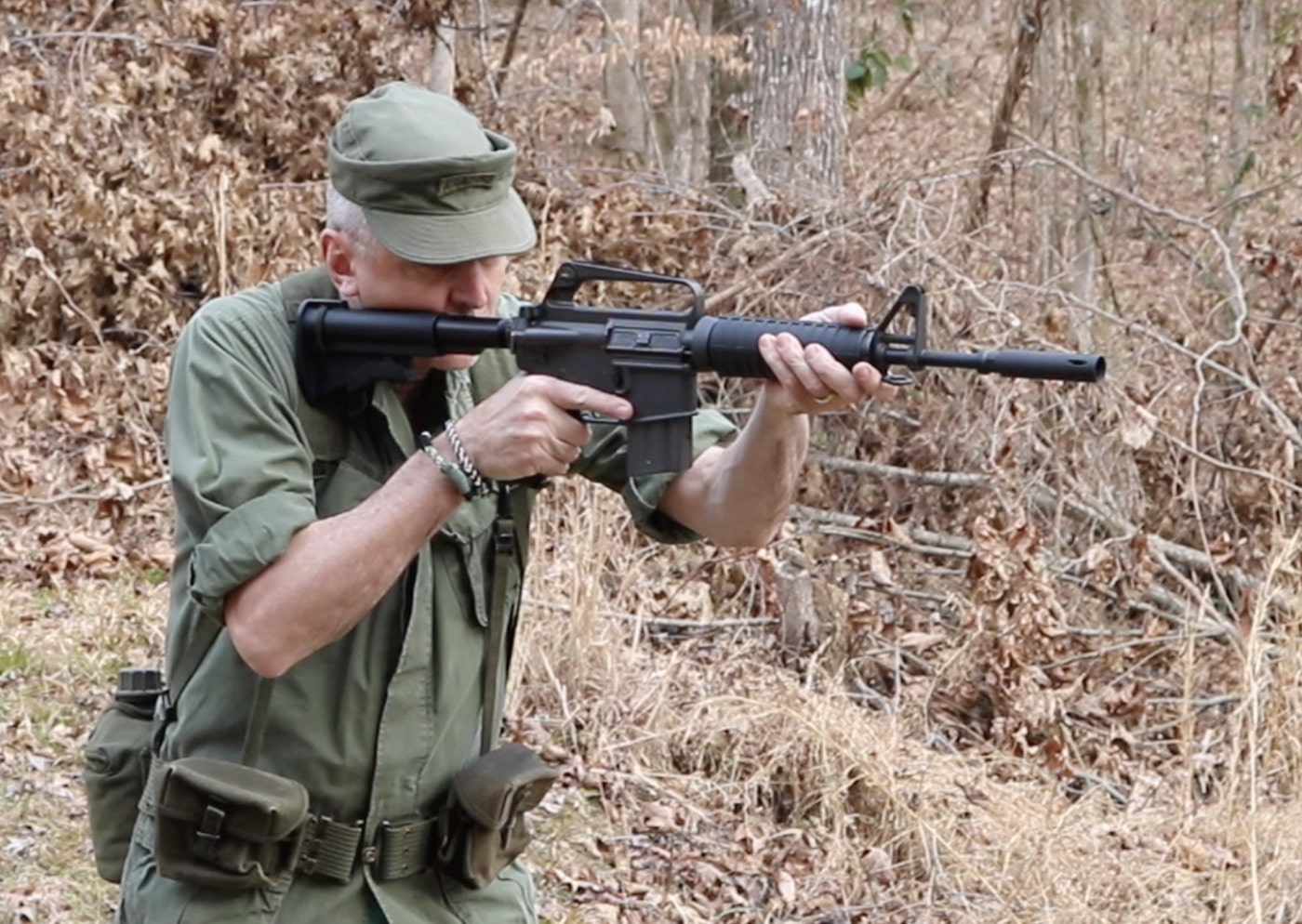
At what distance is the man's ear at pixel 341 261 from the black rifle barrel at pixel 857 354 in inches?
22.8

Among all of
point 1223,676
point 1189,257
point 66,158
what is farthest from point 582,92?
point 1223,676

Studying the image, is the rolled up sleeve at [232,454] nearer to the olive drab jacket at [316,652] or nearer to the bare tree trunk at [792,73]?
the olive drab jacket at [316,652]

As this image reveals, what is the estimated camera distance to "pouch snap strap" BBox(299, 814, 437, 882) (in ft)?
9.12

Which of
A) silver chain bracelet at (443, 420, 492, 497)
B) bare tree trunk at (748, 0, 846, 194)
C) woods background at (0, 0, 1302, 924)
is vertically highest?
silver chain bracelet at (443, 420, 492, 497)

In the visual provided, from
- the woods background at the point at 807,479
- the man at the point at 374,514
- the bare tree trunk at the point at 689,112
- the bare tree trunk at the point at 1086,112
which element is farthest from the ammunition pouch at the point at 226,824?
the bare tree trunk at the point at 1086,112

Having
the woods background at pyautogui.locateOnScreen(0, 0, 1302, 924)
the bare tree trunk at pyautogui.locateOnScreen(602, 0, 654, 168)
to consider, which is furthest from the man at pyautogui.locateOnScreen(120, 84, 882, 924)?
the bare tree trunk at pyautogui.locateOnScreen(602, 0, 654, 168)

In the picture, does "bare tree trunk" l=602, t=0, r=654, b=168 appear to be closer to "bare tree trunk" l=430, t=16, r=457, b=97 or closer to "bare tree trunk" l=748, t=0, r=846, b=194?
"bare tree trunk" l=748, t=0, r=846, b=194

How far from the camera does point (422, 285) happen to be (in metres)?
2.84

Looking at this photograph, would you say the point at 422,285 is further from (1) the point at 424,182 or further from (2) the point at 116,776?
(2) the point at 116,776

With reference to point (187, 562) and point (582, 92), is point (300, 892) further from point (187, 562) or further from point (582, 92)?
point (582, 92)

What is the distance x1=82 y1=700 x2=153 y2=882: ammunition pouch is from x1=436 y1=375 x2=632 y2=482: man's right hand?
889mm

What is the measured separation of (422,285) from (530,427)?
0.37 meters

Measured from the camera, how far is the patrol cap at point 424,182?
8.89 ft

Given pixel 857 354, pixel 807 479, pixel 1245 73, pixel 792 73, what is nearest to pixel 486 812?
pixel 857 354
